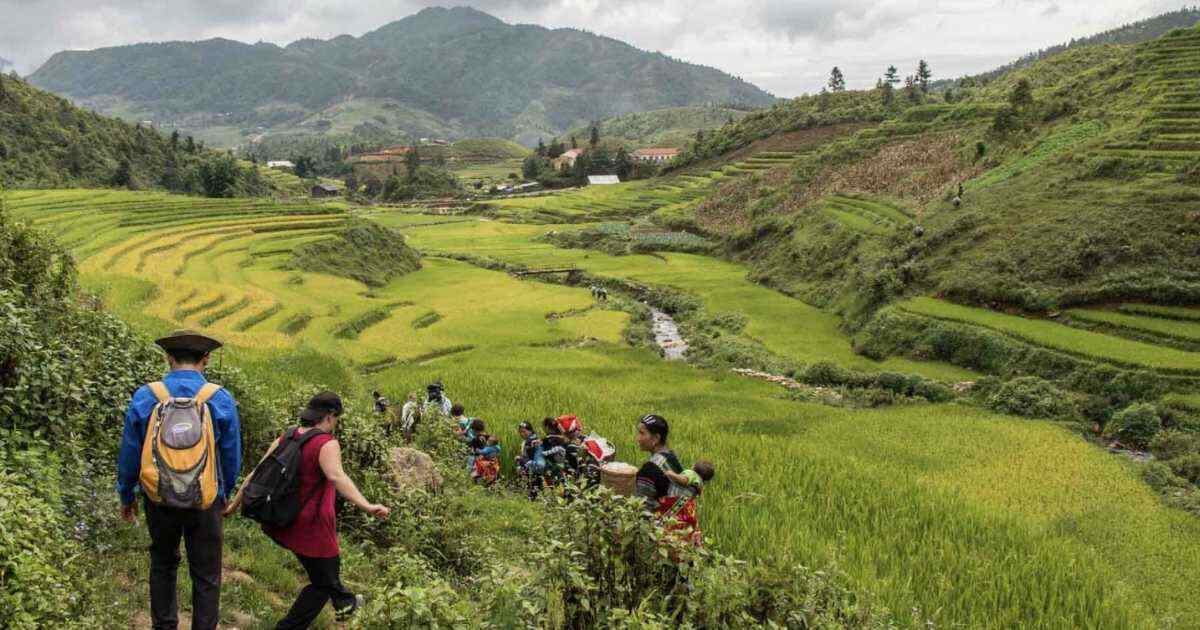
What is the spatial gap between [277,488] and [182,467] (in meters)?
0.63

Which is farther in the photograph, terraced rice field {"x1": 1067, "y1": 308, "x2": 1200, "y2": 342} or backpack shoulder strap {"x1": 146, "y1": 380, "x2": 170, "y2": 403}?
terraced rice field {"x1": 1067, "y1": 308, "x2": 1200, "y2": 342}

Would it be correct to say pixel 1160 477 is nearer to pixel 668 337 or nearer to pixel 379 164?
pixel 668 337

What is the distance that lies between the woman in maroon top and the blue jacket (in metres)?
0.24

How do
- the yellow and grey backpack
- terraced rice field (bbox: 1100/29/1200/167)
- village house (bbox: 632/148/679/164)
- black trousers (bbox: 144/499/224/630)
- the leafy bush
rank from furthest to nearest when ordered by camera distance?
village house (bbox: 632/148/679/164) → the leafy bush → terraced rice field (bbox: 1100/29/1200/167) → black trousers (bbox: 144/499/224/630) → the yellow and grey backpack

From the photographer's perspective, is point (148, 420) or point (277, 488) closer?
point (148, 420)

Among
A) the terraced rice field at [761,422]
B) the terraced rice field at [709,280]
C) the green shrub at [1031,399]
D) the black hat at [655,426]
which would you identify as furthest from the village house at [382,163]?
the black hat at [655,426]

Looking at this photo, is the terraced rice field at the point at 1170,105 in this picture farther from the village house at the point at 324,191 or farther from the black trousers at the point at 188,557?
the village house at the point at 324,191

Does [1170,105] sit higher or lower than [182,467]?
higher

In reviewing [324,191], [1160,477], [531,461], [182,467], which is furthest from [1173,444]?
[324,191]

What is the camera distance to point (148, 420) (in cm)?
450

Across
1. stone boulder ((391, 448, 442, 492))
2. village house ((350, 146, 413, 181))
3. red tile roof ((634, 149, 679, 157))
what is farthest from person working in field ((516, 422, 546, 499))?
village house ((350, 146, 413, 181))

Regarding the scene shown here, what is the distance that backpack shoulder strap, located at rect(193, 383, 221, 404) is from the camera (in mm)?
4508

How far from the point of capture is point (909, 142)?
4706 centimetres

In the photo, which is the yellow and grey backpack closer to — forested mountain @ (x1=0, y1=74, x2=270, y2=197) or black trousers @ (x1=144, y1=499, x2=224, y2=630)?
black trousers @ (x1=144, y1=499, x2=224, y2=630)
